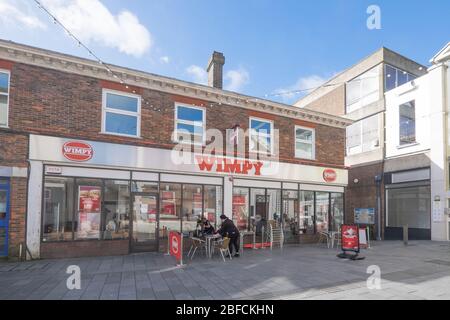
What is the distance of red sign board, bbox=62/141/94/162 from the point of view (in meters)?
9.98

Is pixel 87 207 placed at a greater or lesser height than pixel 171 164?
lesser

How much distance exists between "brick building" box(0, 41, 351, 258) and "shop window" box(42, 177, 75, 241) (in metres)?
0.03

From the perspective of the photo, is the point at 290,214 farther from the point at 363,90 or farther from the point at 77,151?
the point at 363,90

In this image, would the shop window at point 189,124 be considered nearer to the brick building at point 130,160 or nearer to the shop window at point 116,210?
the brick building at point 130,160

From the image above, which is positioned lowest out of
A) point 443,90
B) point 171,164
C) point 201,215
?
point 201,215

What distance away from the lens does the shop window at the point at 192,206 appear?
12.1m

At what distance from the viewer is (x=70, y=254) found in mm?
10000

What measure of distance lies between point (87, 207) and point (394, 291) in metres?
9.14

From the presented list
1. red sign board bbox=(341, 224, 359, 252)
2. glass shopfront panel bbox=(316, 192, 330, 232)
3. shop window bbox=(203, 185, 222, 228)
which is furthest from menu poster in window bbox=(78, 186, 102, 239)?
glass shopfront panel bbox=(316, 192, 330, 232)

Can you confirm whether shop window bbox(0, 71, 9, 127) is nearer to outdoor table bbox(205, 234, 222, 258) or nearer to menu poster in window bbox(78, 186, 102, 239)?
menu poster in window bbox(78, 186, 102, 239)

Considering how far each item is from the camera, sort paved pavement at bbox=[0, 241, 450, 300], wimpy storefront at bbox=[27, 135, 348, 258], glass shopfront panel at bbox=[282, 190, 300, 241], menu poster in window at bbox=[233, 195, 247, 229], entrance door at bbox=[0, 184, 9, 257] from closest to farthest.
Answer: paved pavement at bbox=[0, 241, 450, 300], entrance door at bbox=[0, 184, 9, 257], wimpy storefront at bbox=[27, 135, 348, 258], menu poster in window at bbox=[233, 195, 247, 229], glass shopfront panel at bbox=[282, 190, 300, 241]
